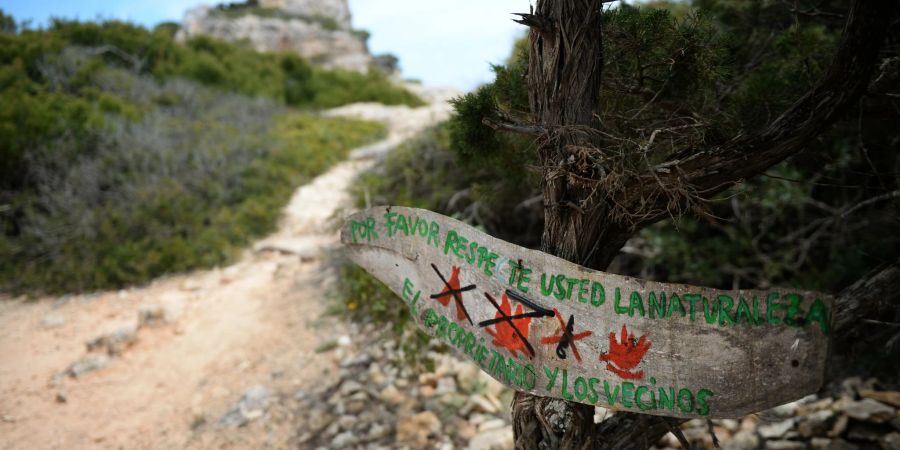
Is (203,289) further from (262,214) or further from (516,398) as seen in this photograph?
(516,398)

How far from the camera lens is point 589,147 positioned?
167 cm

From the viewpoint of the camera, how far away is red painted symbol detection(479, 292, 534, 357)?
1.70m

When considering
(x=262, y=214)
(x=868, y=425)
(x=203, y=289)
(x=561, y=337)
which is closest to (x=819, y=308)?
(x=561, y=337)

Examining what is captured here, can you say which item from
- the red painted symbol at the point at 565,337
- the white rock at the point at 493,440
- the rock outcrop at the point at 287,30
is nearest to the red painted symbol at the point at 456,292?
the red painted symbol at the point at 565,337

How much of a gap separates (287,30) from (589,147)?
27.6 meters

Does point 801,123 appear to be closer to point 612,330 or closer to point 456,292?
point 612,330

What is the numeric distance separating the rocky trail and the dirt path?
1 cm

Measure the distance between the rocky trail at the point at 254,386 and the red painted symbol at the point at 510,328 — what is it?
3.08 feet

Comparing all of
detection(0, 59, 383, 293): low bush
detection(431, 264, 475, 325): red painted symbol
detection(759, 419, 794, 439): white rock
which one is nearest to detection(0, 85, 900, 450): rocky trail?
detection(759, 419, 794, 439): white rock

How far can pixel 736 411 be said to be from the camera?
145 cm

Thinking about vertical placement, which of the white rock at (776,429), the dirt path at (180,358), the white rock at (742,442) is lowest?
the dirt path at (180,358)

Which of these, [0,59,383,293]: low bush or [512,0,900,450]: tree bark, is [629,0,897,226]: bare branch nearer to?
[512,0,900,450]: tree bark

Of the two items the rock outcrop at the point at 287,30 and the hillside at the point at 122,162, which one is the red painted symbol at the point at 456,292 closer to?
the hillside at the point at 122,162

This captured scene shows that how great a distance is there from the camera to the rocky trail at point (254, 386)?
9.92 ft
